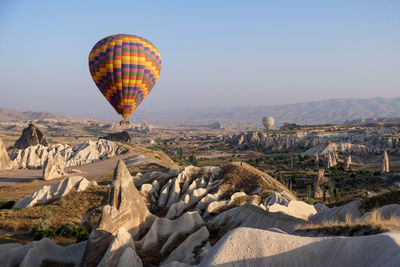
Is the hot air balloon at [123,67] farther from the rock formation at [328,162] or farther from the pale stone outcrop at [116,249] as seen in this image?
the rock formation at [328,162]

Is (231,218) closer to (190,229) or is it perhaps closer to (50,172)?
(190,229)

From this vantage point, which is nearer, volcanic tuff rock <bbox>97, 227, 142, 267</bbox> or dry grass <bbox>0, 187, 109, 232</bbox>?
volcanic tuff rock <bbox>97, 227, 142, 267</bbox>

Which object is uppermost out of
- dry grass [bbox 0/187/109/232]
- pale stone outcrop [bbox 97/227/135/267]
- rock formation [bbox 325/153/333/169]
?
pale stone outcrop [bbox 97/227/135/267]

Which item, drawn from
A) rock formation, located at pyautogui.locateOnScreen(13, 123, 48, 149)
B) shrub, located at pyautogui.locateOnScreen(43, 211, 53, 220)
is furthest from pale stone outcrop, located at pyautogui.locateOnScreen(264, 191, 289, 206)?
rock formation, located at pyautogui.locateOnScreen(13, 123, 48, 149)

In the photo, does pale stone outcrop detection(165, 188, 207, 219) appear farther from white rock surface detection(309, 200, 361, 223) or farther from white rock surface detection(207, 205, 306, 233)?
white rock surface detection(309, 200, 361, 223)

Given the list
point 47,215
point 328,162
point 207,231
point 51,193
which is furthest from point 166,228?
point 328,162

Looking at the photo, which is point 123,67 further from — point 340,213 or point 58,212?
point 340,213

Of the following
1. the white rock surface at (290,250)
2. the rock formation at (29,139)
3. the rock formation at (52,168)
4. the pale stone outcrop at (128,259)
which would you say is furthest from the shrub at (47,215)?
the rock formation at (29,139)
